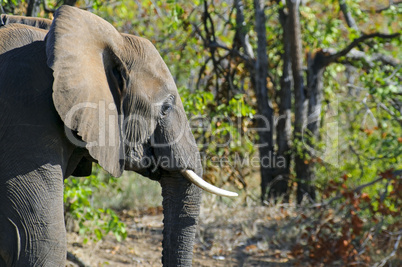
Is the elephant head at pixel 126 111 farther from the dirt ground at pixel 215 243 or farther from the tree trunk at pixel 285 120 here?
the tree trunk at pixel 285 120

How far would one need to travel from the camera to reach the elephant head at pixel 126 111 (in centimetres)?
342

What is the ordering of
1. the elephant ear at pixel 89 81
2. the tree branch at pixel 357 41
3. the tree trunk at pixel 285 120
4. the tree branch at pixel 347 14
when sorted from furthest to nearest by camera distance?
the tree trunk at pixel 285 120 < the tree branch at pixel 347 14 < the tree branch at pixel 357 41 < the elephant ear at pixel 89 81

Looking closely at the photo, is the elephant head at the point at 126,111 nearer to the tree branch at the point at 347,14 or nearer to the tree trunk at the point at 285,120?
the tree trunk at the point at 285,120

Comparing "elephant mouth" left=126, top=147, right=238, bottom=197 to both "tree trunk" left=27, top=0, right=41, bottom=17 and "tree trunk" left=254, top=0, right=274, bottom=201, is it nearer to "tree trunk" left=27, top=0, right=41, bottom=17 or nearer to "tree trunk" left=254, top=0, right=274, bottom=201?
"tree trunk" left=27, top=0, right=41, bottom=17

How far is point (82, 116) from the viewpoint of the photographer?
343 cm

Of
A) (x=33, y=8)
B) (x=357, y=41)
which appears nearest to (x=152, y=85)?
(x=33, y=8)

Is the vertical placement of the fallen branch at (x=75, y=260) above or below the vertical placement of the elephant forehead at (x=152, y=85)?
below

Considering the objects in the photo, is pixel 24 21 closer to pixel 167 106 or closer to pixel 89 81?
pixel 89 81

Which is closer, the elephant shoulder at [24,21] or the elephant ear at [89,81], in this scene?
the elephant ear at [89,81]

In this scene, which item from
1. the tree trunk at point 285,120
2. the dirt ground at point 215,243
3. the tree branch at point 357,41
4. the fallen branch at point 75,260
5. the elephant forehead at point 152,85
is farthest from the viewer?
the tree trunk at point 285,120

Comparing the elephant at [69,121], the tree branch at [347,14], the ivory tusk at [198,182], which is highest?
the tree branch at [347,14]

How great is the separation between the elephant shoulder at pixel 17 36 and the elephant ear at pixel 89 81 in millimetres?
322

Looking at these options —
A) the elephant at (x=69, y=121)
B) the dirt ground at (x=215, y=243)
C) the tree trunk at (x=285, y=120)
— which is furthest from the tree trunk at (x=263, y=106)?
the elephant at (x=69, y=121)

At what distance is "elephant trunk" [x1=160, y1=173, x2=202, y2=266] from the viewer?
4.16m
